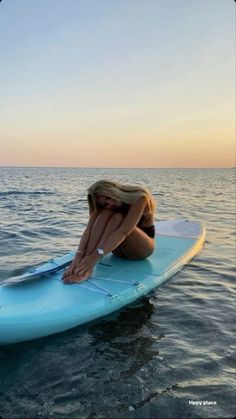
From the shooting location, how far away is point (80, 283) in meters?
4.87

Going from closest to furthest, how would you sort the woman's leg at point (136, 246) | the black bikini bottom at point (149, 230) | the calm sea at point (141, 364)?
1. the calm sea at point (141, 364)
2. the woman's leg at point (136, 246)
3. the black bikini bottom at point (149, 230)

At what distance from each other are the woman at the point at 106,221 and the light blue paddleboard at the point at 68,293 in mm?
251

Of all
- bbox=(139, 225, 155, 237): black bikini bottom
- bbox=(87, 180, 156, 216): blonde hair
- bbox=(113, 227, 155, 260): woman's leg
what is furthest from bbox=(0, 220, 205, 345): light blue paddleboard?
bbox=(87, 180, 156, 216): blonde hair

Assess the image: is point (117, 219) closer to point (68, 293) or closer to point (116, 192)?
point (116, 192)

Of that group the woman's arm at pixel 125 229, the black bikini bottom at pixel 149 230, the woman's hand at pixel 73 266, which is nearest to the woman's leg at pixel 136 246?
the black bikini bottom at pixel 149 230

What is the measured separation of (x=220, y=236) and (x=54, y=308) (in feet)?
20.9

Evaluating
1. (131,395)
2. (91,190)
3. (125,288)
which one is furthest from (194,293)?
(131,395)

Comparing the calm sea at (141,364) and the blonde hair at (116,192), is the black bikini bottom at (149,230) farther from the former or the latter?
the calm sea at (141,364)

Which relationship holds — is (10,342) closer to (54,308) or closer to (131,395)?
(54,308)

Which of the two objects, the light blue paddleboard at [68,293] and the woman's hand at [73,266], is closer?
the light blue paddleboard at [68,293]

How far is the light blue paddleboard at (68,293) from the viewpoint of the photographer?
13.1 ft

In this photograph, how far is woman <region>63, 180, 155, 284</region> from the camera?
16.5ft

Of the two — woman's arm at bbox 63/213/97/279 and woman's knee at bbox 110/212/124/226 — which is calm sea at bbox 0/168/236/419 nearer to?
woman's arm at bbox 63/213/97/279

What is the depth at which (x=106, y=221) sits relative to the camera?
5145 mm
